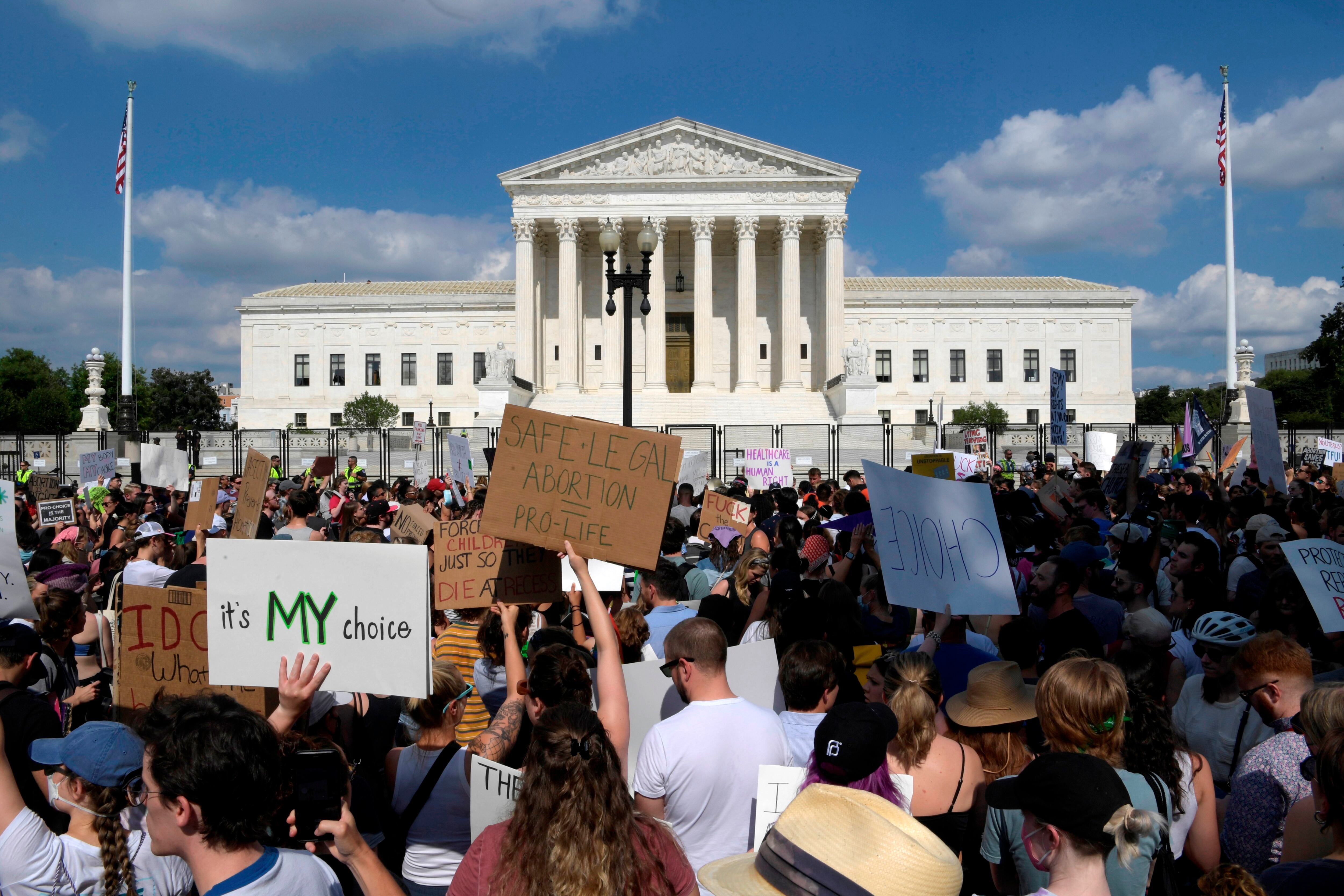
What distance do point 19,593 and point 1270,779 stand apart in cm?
596

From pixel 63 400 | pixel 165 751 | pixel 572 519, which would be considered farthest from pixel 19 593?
pixel 63 400

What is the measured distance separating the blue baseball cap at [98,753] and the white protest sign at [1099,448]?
2692 centimetres

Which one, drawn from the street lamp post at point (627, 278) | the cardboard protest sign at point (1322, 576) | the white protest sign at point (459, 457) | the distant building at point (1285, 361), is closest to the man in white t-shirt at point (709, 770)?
the cardboard protest sign at point (1322, 576)

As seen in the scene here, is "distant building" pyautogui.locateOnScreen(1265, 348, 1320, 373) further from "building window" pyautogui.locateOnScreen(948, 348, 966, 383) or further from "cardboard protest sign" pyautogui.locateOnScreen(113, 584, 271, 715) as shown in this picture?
"cardboard protest sign" pyautogui.locateOnScreen(113, 584, 271, 715)

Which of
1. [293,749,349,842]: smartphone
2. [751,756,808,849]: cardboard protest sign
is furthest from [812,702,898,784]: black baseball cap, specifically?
[293,749,349,842]: smartphone

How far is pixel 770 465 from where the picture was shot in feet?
60.2

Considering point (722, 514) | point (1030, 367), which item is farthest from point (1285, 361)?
point (722, 514)

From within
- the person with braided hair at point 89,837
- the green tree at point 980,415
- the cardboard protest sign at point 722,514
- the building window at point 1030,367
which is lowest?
the person with braided hair at point 89,837

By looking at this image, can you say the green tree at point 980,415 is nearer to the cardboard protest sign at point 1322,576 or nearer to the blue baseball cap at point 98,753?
the cardboard protest sign at point 1322,576

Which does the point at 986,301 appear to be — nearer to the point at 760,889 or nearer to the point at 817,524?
the point at 817,524

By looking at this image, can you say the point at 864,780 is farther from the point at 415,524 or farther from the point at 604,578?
the point at 415,524

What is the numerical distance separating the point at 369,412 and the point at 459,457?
47374 mm

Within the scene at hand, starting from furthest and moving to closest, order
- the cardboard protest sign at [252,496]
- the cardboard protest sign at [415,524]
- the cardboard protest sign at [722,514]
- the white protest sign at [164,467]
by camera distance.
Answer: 1. the white protest sign at [164,467]
2. the cardboard protest sign at [722,514]
3. the cardboard protest sign at [415,524]
4. the cardboard protest sign at [252,496]

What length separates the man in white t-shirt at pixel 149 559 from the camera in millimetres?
7180
